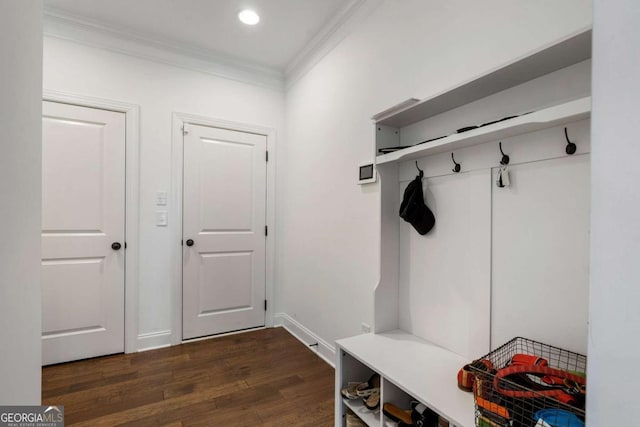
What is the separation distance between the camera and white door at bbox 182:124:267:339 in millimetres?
2916

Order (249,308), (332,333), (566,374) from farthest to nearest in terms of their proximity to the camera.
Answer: (249,308), (332,333), (566,374)

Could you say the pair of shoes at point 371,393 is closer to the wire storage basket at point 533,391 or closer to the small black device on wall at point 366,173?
the wire storage basket at point 533,391

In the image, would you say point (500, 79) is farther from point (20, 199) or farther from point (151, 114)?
point (151, 114)

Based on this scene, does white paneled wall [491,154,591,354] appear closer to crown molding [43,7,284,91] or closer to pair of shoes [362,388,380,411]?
pair of shoes [362,388,380,411]

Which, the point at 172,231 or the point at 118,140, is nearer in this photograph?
the point at 118,140

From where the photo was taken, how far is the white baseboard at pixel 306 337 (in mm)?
2494

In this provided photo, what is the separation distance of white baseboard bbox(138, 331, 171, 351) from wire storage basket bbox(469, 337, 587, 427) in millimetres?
2651

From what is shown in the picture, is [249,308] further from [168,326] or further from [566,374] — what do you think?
[566,374]

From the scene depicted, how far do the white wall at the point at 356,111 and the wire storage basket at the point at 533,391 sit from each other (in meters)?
1.03

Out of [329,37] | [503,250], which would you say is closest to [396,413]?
[503,250]

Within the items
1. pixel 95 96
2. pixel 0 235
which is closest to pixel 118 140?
pixel 95 96

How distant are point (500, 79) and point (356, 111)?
1176mm

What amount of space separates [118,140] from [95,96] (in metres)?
0.39

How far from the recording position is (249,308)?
10.4 feet
